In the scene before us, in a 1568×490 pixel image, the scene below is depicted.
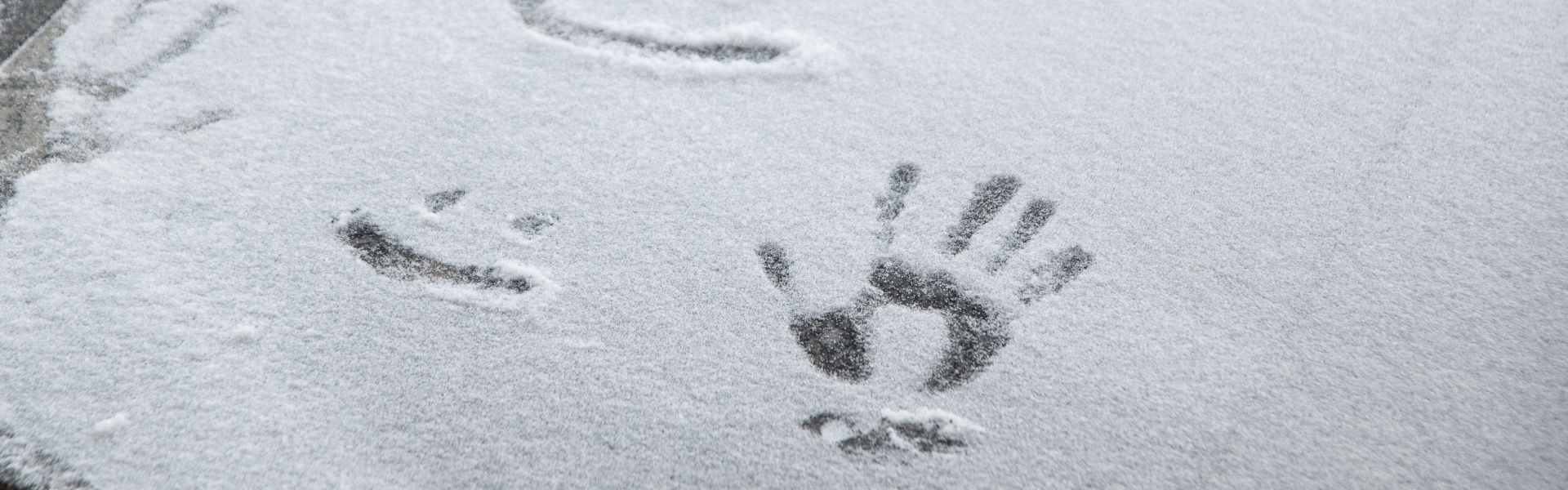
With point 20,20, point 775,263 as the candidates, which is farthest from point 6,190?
point 775,263

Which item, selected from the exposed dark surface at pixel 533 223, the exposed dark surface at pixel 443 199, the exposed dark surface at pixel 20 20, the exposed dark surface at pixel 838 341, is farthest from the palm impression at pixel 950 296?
the exposed dark surface at pixel 20 20

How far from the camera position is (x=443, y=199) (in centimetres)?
88

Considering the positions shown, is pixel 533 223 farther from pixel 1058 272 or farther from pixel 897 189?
pixel 1058 272

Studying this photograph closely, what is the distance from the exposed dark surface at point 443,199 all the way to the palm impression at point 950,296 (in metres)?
0.34

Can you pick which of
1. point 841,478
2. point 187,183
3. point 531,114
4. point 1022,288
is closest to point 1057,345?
point 1022,288

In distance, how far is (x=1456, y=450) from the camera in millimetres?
688

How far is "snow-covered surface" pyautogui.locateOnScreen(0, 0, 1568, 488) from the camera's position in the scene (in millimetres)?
691

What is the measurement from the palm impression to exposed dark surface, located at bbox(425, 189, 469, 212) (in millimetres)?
343

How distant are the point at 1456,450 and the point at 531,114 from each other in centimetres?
100

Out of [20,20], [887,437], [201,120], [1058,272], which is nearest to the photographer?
[887,437]

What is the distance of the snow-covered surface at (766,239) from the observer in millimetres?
691

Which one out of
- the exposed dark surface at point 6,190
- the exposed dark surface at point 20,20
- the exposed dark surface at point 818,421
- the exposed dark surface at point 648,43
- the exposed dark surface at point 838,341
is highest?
the exposed dark surface at point 648,43

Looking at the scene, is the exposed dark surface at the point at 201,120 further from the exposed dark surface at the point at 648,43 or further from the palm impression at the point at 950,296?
the palm impression at the point at 950,296

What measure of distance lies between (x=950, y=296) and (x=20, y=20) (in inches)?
50.3
